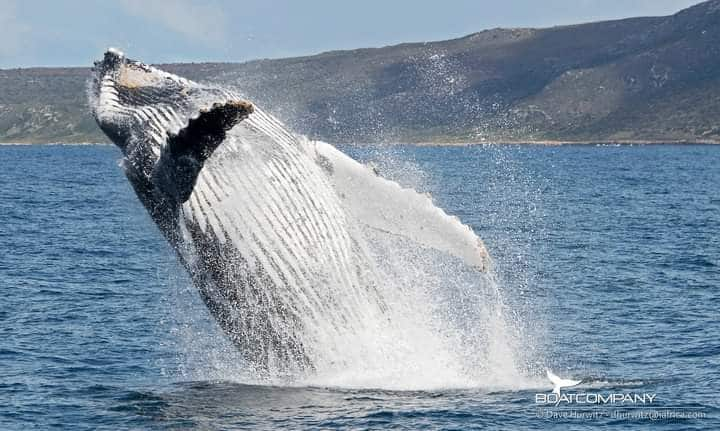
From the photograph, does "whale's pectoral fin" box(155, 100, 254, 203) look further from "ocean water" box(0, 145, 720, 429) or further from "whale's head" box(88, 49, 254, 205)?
"ocean water" box(0, 145, 720, 429)

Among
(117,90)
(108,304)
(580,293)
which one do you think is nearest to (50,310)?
(108,304)

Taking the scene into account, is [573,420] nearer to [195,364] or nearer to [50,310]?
[195,364]

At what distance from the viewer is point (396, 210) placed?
47.6 ft

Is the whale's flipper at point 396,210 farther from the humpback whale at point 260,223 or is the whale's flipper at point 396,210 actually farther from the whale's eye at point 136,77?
the whale's eye at point 136,77

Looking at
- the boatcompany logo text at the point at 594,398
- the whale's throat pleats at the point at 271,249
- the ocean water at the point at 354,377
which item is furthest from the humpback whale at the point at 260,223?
the boatcompany logo text at the point at 594,398

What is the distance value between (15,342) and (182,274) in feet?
18.2

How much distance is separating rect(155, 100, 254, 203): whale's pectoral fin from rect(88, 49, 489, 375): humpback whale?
0.99 meters

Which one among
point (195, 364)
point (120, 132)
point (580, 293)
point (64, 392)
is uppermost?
point (580, 293)


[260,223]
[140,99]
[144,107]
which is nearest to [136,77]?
[140,99]

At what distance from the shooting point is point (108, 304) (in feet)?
76.3

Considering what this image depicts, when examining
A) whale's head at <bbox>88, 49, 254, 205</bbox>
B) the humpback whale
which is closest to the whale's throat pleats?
the humpback whale

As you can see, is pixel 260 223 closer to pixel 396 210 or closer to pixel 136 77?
pixel 396 210

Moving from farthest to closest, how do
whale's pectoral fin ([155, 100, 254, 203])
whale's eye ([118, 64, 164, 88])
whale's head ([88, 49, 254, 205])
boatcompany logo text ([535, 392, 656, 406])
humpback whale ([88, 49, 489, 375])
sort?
boatcompany logo text ([535, 392, 656, 406]) < whale's eye ([118, 64, 164, 88]) < humpback whale ([88, 49, 489, 375]) < whale's head ([88, 49, 254, 205]) < whale's pectoral fin ([155, 100, 254, 203])

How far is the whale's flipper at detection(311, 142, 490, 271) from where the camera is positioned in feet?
46.6
